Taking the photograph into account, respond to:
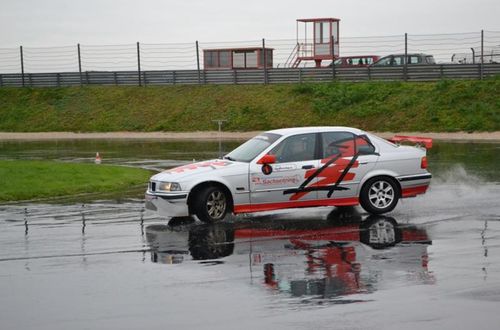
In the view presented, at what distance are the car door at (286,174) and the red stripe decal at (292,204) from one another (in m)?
0.05

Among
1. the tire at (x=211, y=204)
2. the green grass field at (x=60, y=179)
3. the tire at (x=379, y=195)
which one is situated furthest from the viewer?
the green grass field at (x=60, y=179)

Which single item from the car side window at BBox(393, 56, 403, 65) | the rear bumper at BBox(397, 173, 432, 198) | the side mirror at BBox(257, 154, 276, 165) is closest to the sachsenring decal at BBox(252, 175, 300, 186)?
the side mirror at BBox(257, 154, 276, 165)

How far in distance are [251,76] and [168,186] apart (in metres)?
35.9

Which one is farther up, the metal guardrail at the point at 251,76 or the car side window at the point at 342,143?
the metal guardrail at the point at 251,76

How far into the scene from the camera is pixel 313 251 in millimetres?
11930

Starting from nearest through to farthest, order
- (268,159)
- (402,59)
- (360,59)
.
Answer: (268,159)
(402,59)
(360,59)

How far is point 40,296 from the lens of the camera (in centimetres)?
950

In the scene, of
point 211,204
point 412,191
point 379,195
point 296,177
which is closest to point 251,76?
point 412,191

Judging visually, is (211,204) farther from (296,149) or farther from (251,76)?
(251,76)

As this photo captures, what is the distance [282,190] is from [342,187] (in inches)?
42.1

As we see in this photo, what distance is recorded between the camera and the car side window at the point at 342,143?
50.5 feet

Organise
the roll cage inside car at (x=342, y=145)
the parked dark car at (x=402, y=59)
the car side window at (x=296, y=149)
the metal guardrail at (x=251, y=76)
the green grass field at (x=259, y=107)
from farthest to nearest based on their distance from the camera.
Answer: the parked dark car at (x=402, y=59), the metal guardrail at (x=251, y=76), the green grass field at (x=259, y=107), the roll cage inside car at (x=342, y=145), the car side window at (x=296, y=149)

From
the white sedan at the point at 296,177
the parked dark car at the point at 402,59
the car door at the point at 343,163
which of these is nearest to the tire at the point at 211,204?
the white sedan at the point at 296,177

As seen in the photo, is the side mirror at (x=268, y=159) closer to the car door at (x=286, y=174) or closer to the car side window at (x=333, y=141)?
the car door at (x=286, y=174)
